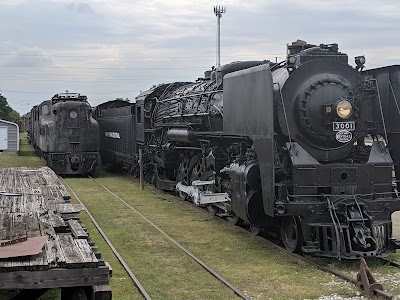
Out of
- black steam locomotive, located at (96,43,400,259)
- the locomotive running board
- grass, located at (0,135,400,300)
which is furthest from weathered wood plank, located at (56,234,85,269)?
the locomotive running board

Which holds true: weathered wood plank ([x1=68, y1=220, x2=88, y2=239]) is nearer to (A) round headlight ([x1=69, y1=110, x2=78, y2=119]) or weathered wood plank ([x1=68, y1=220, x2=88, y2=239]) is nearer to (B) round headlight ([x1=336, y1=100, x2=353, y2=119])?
(B) round headlight ([x1=336, y1=100, x2=353, y2=119])

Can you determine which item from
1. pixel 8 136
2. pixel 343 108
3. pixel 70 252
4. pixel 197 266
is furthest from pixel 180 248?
pixel 8 136

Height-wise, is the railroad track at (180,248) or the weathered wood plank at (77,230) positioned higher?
the weathered wood plank at (77,230)

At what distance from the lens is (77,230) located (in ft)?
21.1

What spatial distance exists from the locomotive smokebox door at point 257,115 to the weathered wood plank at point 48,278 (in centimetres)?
380

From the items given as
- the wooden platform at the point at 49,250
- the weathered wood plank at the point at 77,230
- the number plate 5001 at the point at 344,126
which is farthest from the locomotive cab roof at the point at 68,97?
the weathered wood plank at the point at 77,230

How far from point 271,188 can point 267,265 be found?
1.11 m

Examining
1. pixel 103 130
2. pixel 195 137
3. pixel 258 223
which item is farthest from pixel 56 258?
pixel 103 130

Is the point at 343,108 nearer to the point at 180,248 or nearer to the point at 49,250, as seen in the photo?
the point at 180,248

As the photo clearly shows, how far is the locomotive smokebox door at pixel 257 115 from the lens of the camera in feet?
27.1

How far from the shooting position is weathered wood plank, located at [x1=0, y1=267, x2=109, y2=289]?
4.86 meters

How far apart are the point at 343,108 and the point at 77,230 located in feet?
14.5

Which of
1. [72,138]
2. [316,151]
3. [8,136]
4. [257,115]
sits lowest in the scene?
[316,151]

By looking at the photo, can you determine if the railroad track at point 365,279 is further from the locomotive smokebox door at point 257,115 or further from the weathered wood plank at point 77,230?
the weathered wood plank at point 77,230
